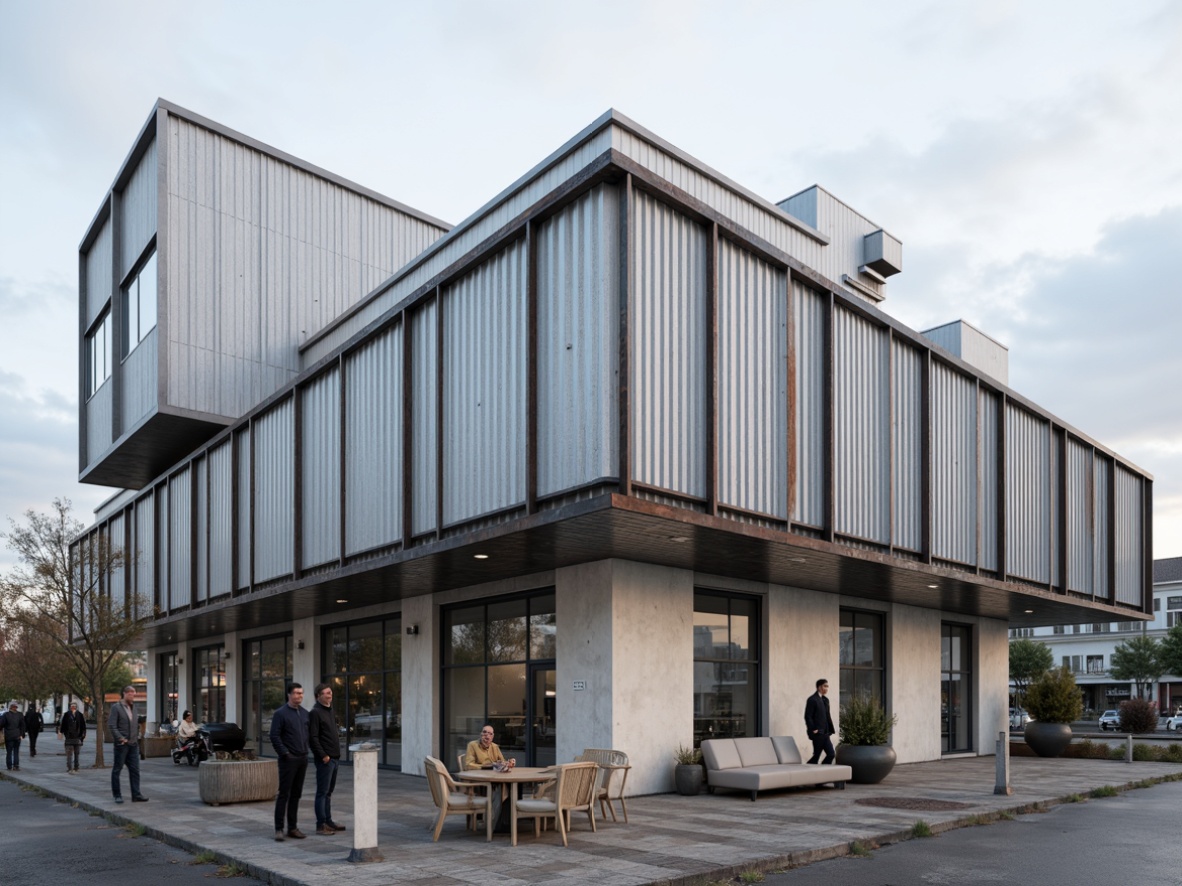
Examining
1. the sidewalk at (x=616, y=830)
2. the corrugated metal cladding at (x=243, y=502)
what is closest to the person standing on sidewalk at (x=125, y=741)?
the sidewalk at (x=616, y=830)

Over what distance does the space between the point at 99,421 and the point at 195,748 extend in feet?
36.1

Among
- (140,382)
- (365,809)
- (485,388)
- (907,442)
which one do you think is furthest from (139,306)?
(365,809)

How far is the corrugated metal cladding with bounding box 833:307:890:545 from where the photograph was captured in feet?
54.3

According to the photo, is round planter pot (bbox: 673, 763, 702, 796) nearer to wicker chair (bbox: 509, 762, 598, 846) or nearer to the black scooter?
wicker chair (bbox: 509, 762, 598, 846)

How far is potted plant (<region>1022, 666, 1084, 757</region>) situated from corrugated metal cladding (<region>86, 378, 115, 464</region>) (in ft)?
81.5

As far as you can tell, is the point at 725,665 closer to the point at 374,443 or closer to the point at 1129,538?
the point at 374,443

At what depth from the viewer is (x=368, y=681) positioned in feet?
77.5

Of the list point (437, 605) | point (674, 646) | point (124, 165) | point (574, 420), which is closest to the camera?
point (574, 420)

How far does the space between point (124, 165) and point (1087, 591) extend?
87.9 ft

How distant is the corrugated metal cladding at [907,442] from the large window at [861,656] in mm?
4212

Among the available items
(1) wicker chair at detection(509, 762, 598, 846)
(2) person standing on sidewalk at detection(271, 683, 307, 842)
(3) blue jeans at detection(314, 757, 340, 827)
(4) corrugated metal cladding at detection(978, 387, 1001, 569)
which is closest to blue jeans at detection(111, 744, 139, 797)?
(2) person standing on sidewalk at detection(271, 683, 307, 842)

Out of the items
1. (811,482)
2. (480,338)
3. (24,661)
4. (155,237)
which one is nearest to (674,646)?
(811,482)

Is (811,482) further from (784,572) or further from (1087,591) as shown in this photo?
(1087,591)

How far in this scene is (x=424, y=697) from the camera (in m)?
21.0
